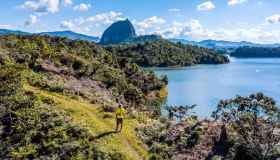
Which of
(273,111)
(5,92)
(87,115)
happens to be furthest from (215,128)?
(5,92)

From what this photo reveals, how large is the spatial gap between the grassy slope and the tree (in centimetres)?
658

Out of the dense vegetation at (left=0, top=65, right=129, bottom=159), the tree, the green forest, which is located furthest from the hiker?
the tree

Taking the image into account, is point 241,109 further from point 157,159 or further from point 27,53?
point 27,53

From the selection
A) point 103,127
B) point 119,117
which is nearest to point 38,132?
point 103,127

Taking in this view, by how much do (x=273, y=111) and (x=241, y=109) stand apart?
113 inches

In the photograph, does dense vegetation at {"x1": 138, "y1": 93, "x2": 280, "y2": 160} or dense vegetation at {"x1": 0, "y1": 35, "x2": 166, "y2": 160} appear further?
dense vegetation at {"x1": 138, "y1": 93, "x2": 280, "y2": 160}

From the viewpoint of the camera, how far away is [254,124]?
80.6 ft

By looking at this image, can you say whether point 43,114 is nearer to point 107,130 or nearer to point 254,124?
point 107,130

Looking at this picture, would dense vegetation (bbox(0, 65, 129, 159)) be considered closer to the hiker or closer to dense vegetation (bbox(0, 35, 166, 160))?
dense vegetation (bbox(0, 35, 166, 160))

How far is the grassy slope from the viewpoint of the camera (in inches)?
874

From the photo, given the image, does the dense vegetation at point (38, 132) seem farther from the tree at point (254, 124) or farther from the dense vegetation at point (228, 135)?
the tree at point (254, 124)

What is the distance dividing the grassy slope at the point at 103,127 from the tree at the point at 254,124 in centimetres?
658

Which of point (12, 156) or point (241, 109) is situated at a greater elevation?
point (241, 109)

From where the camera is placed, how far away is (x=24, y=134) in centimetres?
2295
